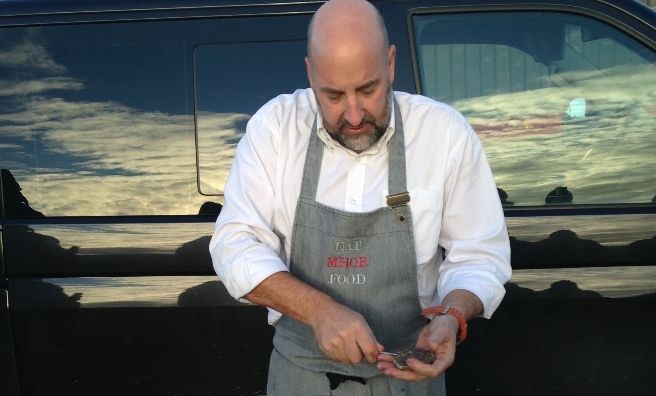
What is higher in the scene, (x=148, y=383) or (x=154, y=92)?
(x=154, y=92)

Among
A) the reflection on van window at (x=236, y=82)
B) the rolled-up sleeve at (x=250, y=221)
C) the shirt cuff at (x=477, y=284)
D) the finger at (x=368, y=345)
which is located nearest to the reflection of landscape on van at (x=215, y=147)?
the reflection on van window at (x=236, y=82)

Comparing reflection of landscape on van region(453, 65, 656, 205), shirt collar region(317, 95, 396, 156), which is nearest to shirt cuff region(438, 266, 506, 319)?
shirt collar region(317, 95, 396, 156)

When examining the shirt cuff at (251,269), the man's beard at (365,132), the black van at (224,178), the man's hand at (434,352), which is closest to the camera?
the man's hand at (434,352)

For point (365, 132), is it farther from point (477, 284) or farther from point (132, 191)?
point (132, 191)

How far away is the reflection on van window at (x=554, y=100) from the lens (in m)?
2.93

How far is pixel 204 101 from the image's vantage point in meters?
2.96

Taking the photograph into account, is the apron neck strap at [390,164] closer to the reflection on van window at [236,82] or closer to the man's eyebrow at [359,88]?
the man's eyebrow at [359,88]

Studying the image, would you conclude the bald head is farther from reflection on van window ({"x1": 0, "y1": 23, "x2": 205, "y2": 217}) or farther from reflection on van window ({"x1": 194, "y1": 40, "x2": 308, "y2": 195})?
reflection on van window ({"x1": 0, "y1": 23, "x2": 205, "y2": 217})

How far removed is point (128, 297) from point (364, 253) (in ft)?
4.23

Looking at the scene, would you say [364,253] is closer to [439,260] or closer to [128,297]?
[439,260]

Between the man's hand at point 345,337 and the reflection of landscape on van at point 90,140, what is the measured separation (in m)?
1.26

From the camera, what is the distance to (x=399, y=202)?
1947 mm

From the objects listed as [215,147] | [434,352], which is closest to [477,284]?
[434,352]

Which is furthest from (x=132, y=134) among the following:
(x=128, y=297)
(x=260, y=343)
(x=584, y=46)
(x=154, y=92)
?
(x=584, y=46)
